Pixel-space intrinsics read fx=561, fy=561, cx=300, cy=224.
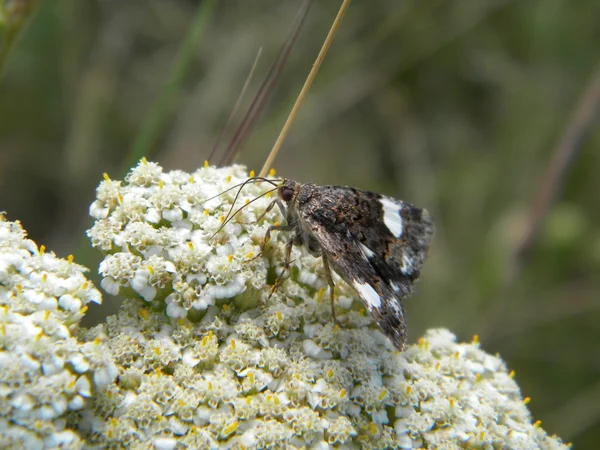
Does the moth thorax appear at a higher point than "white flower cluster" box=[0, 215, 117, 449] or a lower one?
higher

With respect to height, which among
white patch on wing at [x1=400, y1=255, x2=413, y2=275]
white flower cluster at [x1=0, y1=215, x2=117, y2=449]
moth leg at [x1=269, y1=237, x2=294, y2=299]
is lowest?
white flower cluster at [x1=0, y1=215, x2=117, y2=449]

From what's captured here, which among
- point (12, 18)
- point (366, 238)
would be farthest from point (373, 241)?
point (12, 18)

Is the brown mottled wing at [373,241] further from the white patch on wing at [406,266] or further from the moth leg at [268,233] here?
the moth leg at [268,233]

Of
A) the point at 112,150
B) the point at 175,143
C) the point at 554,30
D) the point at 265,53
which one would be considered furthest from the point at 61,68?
the point at 554,30

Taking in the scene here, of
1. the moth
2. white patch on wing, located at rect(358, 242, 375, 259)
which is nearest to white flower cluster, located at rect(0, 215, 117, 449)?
the moth

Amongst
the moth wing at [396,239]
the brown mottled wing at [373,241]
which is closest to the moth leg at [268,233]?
the brown mottled wing at [373,241]

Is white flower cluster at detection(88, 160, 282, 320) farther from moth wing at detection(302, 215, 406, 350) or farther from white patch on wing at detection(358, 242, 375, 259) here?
white patch on wing at detection(358, 242, 375, 259)
